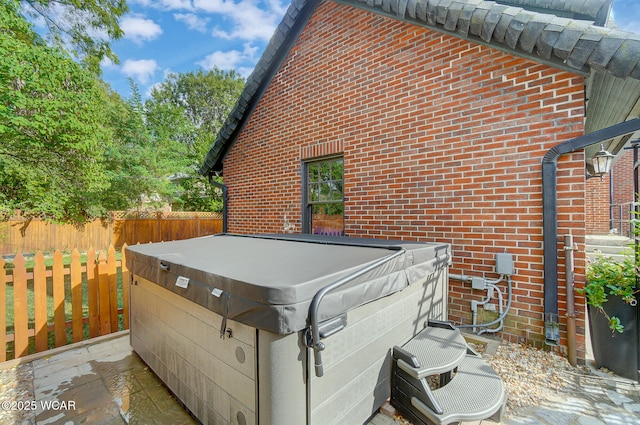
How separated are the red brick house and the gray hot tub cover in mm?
1132

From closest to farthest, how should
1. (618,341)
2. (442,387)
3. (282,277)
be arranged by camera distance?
(282,277), (442,387), (618,341)

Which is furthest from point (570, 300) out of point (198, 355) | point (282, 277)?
point (198, 355)

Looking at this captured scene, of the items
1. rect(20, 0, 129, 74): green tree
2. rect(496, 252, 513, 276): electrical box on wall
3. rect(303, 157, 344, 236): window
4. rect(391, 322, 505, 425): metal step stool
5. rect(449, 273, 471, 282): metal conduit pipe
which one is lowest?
rect(391, 322, 505, 425): metal step stool

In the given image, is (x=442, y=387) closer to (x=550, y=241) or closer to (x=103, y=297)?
(x=550, y=241)

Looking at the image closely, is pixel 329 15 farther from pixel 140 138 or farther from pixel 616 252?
pixel 140 138

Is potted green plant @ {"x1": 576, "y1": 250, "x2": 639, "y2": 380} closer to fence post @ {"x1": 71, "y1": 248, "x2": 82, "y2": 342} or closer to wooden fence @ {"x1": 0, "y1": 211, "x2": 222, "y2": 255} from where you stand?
fence post @ {"x1": 71, "y1": 248, "x2": 82, "y2": 342}

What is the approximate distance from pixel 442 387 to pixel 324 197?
356cm

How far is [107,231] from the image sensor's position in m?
12.3

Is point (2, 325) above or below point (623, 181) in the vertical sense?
below

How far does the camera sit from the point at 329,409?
1639mm

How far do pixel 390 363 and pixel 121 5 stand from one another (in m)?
11.7

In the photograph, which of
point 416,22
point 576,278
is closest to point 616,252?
point 576,278

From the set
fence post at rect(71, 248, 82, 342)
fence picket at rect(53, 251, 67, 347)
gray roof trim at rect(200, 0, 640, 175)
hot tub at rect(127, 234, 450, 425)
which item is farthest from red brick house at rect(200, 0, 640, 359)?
fence picket at rect(53, 251, 67, 347)

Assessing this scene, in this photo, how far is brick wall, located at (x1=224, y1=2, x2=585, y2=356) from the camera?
9.86ft
